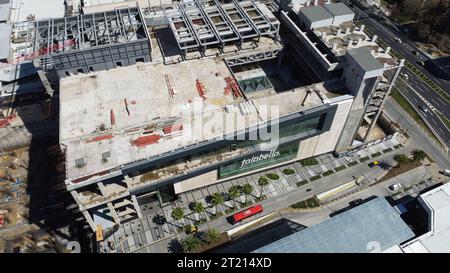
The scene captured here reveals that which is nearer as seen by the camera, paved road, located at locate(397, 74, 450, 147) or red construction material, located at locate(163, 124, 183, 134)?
red construction material, located at locate(163, 124, 183, 134)

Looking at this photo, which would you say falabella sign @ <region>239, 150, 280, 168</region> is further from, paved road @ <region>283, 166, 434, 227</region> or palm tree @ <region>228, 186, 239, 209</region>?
paved road @ <region>283, 166, 434, 227</region>

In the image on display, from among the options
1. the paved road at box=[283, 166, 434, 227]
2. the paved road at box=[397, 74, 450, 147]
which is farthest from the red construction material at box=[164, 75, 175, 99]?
the paved road at box=[397, 74, 450, 147]

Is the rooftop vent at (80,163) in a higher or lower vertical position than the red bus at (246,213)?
higher

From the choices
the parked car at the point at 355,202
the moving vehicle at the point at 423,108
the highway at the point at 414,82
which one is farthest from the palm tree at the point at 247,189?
the moving vehicle at the point at 423,108

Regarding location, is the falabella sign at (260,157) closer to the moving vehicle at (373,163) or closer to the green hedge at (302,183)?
the green hedge at (302,183)

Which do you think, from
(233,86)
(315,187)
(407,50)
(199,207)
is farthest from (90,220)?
(407,50)

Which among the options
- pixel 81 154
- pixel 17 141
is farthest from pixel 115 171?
pixel 17 141

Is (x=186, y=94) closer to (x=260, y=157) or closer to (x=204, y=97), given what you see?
(x=204, y=97)
